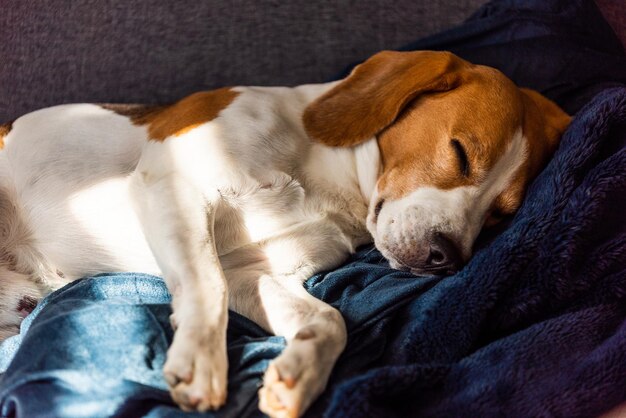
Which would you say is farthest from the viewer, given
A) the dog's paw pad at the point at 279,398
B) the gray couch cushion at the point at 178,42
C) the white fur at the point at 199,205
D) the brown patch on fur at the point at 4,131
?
the gray couch cushion at the point at 178,42

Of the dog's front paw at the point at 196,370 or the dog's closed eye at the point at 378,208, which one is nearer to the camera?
the dog's front paw at the point at 196,370

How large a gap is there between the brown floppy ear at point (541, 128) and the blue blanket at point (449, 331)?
12cm

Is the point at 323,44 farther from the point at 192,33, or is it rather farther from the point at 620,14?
the point at 620,14

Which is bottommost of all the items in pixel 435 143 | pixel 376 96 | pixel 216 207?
pixel 216 207

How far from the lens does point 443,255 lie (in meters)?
1.62

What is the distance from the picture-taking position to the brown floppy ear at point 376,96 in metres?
1.78

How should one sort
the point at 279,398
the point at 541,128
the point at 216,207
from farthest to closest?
the point at 541,128, the point at 216,207, the point at 279,398

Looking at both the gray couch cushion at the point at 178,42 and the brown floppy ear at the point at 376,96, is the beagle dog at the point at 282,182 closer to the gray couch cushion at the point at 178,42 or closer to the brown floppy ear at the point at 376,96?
the brown floppy ear at the point at 376,96

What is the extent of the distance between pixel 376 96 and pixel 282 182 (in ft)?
1.27

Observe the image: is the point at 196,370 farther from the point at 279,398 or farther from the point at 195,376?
the point at 279,398

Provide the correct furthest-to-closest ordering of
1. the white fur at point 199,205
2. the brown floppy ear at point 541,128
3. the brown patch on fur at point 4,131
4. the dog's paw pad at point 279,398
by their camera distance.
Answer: the brown patch on fur at point 4,131 → the brown floppy ear at point 541,128 → the white fur at point 199,205 → the dog's paw pad at point 279,398

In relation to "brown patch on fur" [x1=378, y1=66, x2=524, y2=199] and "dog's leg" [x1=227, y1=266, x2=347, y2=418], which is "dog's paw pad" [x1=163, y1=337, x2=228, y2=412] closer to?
"dog's leg" [x1=227, y1=266, x2=347, y2=418]

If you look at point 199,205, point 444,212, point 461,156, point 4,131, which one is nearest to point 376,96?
point 461,156

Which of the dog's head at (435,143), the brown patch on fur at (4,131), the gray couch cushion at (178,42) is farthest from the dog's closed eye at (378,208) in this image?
the brown patch on fur at (4,131)
